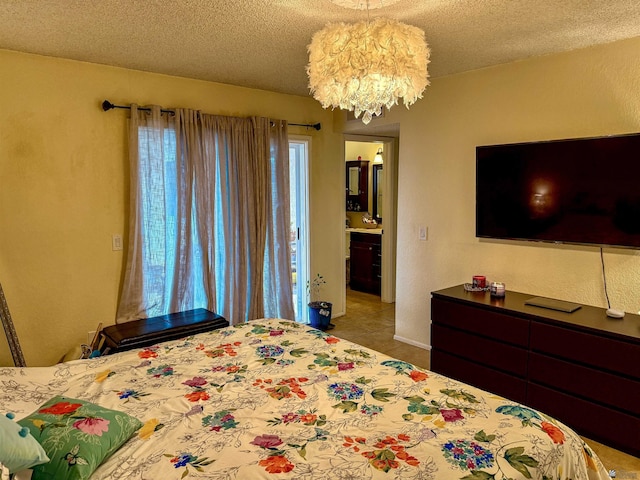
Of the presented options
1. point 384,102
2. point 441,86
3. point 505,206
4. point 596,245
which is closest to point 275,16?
point 384,102

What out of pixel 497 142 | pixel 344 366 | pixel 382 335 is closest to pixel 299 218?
pixel 382 335

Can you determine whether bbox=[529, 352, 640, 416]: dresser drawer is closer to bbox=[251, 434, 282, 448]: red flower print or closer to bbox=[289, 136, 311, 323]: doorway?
bbox=[251, 434, 282, 448]: red flower print

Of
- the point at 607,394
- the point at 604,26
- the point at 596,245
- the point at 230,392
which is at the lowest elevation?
the point at 607,394

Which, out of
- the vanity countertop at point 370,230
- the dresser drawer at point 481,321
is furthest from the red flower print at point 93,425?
the vanity countertop at point 370,230

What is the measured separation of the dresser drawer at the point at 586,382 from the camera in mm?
2357

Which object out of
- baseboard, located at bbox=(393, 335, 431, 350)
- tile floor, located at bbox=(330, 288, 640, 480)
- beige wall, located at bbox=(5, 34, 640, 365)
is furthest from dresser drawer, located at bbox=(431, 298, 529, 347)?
baseboard, located at bbox=(393, 335, 431, 350)

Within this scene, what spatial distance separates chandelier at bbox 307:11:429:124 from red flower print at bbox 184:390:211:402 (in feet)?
4.80

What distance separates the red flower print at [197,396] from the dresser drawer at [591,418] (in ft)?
6.90

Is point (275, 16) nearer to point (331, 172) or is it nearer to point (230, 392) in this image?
point (230, 392)

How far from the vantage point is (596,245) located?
2.80m

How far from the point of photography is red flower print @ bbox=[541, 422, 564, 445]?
57.4 inches

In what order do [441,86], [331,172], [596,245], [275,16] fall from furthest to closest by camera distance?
[331,172], [441,86], [596,245], [275,16]

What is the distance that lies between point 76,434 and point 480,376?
8.48ft

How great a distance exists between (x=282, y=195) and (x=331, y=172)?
82cm
